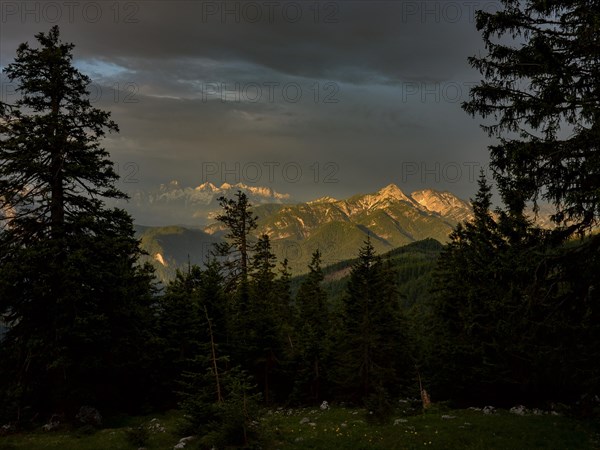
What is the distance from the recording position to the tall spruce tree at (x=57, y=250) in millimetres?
20422

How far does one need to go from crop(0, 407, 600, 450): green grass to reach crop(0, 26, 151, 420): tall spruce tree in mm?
3477

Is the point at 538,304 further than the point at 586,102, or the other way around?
the point at 538,304

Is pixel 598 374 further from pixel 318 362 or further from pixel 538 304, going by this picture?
pixel 318 362

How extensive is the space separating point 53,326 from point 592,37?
24.8 meters

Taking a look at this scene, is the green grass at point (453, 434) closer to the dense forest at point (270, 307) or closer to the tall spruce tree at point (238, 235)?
the dense forest at point (270, 307)

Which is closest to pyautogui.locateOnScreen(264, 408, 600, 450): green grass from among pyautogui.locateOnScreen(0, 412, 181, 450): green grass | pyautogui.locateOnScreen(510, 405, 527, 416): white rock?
pyautogui.locateOnScreen(510, 405, 527, 416): white rock

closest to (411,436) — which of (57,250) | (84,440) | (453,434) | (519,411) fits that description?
(453,434)

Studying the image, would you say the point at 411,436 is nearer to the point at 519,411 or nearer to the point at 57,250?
Answer: the point at 519,411

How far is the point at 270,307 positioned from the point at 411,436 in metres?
19.4

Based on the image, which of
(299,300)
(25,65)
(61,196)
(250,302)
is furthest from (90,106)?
(299,300)

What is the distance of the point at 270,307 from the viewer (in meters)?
35.2

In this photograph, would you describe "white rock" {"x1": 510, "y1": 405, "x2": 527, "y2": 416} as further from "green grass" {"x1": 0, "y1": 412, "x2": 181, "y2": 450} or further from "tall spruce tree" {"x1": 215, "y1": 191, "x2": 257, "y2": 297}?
"tall spruce tree" {"x1": 215, "y1": 191, "x2": 257, "y2": 297}

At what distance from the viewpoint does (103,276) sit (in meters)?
21.8

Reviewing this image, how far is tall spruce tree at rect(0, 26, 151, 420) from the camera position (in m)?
20.4
